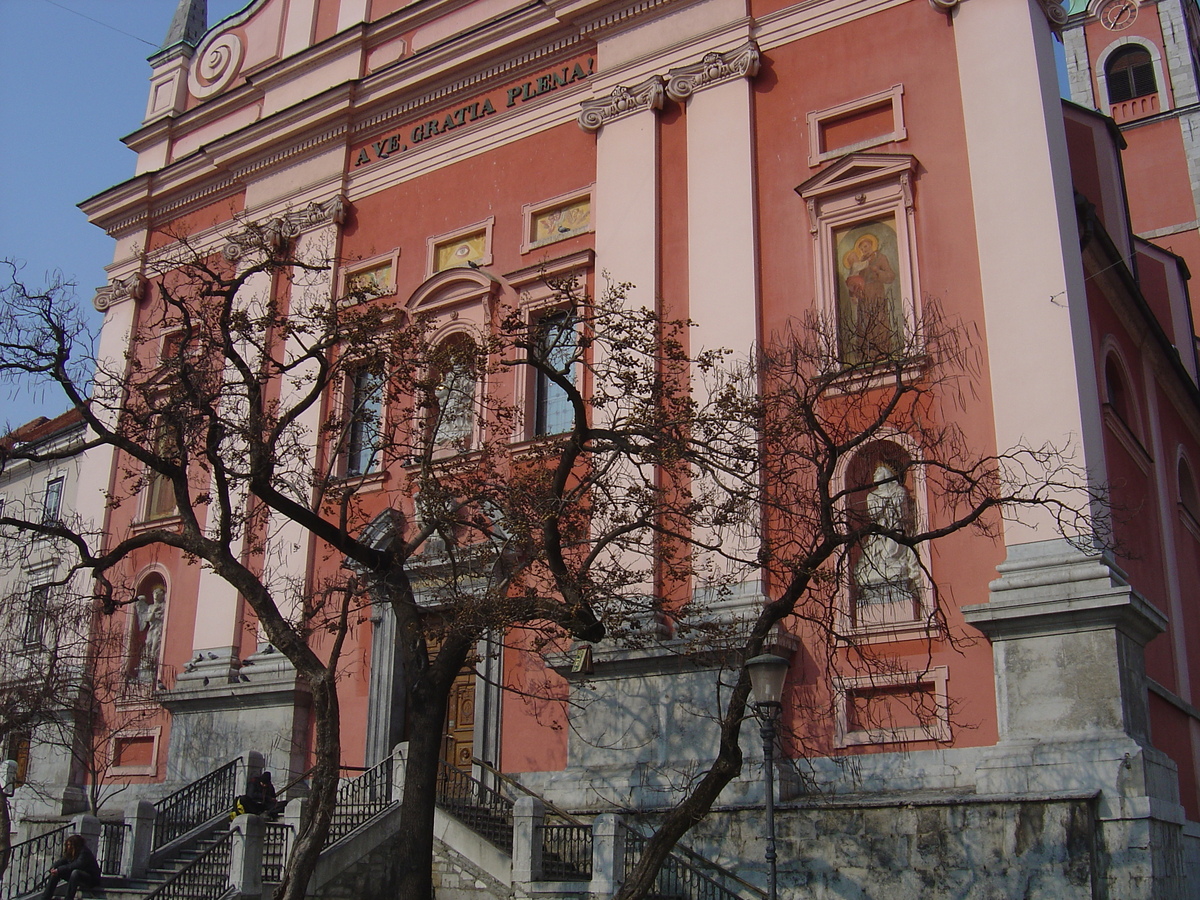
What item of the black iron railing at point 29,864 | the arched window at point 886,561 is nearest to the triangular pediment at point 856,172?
the arched window at point 886,561

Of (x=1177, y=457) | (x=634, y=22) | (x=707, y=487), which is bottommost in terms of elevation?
(x=707, y=487)

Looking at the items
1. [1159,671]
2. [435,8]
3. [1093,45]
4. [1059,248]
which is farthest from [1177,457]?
[1093,45]

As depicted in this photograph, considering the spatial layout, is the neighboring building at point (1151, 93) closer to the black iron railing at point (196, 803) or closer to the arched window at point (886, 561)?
the arched window at point (886, 561)

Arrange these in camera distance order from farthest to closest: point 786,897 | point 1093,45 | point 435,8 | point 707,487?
point 1093,45
point 435,8
point 707,487
point 786,897

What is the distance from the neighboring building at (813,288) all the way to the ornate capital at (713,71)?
0.05 m

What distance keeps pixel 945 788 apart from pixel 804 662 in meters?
2.17

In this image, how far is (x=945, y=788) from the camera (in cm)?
1230

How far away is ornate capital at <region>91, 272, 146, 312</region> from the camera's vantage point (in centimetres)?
2375

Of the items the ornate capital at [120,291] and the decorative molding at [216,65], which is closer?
the ornate capital at [120,291]

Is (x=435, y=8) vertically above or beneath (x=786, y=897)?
above

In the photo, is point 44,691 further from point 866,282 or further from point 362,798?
point 866,282

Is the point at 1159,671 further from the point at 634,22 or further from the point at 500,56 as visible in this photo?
the point at 500,56

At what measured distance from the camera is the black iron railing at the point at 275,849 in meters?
13.6

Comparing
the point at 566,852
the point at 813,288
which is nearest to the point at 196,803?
the point at 566,852
